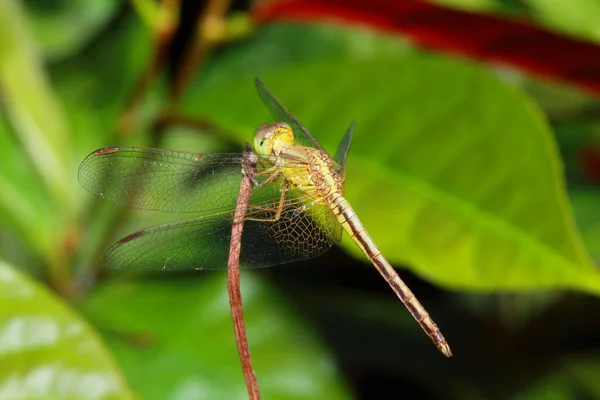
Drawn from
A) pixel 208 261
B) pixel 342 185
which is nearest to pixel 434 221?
pixel 342 185

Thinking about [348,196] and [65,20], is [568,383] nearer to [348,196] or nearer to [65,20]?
[348,196]

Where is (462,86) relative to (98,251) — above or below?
below

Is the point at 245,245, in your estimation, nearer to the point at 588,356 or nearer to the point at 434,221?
the point at 434,221

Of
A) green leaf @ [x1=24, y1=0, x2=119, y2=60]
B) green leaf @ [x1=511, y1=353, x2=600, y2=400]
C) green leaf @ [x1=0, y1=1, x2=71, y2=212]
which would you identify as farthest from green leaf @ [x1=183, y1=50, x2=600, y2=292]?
green leaf @ [x1=511, y1=353, x2=600, y2=400]

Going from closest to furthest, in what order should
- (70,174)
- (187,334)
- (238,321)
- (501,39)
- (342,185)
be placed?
(238,321) → (342,185) → (501,39) → (187,334) → (70,174)

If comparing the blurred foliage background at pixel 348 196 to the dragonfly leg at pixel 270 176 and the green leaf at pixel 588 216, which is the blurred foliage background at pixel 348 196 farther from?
the dragonfly leg at pixel 270 176

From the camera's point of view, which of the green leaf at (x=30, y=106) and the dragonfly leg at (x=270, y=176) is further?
the green leaf at (x=30, y=106)

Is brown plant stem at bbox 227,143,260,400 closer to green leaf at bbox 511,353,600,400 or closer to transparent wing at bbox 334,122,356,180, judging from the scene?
transparent wing at bbox 334,122,356,180

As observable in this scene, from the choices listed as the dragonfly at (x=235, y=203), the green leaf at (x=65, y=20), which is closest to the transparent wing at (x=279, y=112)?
the dragonfly at (x=235, y=203)
